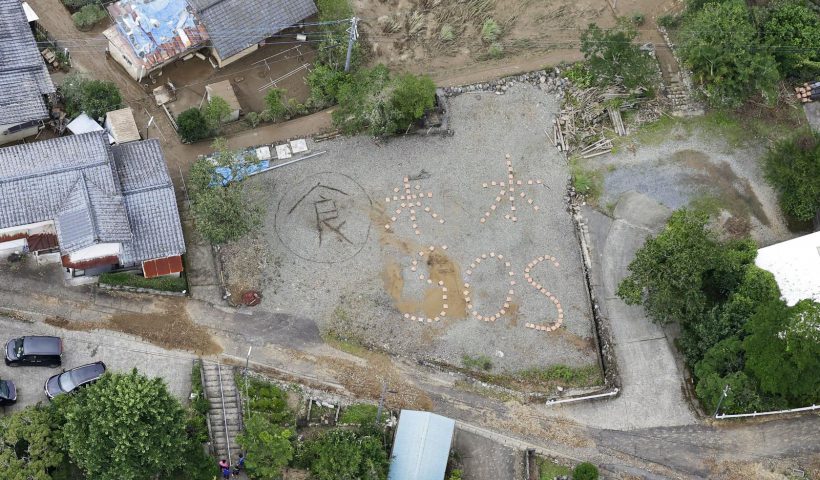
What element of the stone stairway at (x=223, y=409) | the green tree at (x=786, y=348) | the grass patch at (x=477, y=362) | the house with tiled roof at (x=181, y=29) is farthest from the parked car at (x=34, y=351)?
the green tree at (x=786, y=348)

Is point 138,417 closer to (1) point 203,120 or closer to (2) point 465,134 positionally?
(1) point 203,120

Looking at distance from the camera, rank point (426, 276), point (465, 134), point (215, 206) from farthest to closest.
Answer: point (465, 134)
point (426, 276)
point (215, 206)

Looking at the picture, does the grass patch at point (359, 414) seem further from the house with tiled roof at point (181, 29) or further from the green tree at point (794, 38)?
the green tree at point (794, 38)

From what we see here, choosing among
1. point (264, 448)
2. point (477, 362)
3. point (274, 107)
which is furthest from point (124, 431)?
point (274, 107)

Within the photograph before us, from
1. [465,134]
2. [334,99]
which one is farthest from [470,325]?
[334,99]

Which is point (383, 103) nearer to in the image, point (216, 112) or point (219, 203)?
point (216, 112)

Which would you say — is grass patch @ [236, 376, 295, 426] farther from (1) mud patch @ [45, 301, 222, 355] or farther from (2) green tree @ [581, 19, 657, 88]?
(2) green tree @ [581, 19, 657, 88]

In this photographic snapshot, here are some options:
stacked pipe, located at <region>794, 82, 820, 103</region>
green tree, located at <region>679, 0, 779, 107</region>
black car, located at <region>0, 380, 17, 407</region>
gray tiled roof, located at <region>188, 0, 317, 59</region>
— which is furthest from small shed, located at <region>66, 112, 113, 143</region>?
stacked pipe, located at <region>794, 82, 820, 103</region>
